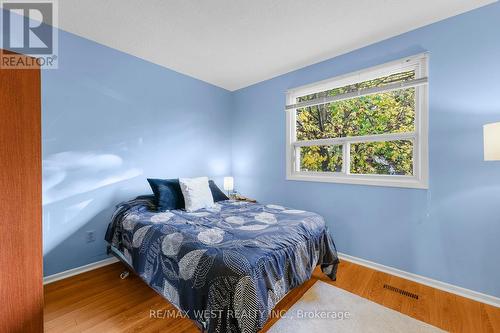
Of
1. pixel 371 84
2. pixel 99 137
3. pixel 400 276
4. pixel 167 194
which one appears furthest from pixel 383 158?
pixel 99 137

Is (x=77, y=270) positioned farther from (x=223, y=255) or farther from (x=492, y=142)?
(x=492, y=142)

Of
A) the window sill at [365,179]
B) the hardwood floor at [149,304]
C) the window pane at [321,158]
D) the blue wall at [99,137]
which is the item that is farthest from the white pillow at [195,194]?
the window pane at [321,158]

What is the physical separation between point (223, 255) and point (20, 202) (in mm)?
984

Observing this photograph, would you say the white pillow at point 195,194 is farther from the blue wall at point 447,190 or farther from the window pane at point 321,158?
the blue wall at point 447,190

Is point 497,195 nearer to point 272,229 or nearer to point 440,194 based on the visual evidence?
point 440,194

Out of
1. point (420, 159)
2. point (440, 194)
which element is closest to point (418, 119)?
point (420, 159)

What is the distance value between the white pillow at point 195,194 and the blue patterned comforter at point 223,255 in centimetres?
12

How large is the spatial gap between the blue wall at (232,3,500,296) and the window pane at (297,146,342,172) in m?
0.31

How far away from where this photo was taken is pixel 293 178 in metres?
3.07

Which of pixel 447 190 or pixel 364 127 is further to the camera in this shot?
pixel 364 127

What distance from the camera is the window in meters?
2.17

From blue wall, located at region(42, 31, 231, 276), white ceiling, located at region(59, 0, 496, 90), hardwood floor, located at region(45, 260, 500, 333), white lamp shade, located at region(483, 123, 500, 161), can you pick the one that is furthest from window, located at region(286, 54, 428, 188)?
blue wall, located at region(42, 31, 231, 276)

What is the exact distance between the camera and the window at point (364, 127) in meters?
2.17

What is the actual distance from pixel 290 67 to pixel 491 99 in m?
2.06
